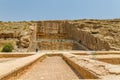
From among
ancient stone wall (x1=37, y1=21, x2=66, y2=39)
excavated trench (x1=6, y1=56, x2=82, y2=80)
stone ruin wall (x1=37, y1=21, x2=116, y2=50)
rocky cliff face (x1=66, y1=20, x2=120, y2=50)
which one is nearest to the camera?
excavated trench (x1=6, y1=56, x2=82, y2=80)

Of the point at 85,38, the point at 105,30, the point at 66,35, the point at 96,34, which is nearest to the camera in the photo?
the point at 96,34

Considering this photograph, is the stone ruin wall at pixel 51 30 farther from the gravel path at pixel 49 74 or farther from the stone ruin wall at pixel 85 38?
the gravel path at pixel 49 74

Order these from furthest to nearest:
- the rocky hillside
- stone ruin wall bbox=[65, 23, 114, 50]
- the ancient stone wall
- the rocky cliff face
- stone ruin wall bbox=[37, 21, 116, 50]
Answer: the ancient stone wall
stone ruin wall bbox=[37, 21, 116, 50]
the rocky hillside
stone ruin wall bbox=[65, 23, 114, 50]
the rocky cliff face

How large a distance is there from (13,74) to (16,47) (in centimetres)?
2462

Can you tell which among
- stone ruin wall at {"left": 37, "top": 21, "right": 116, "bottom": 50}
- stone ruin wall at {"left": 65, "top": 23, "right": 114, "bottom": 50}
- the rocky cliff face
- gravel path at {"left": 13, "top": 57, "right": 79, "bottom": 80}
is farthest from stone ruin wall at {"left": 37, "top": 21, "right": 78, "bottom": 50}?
gravel path at {"left": 13, "top": 57, "right": 79, "bottom": 80}

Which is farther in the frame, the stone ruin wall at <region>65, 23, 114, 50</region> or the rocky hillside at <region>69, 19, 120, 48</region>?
the rocky hillside at <region>69, 19, 120, 48</region>

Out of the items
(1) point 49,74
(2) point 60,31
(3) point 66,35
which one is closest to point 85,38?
(3) point 66,35

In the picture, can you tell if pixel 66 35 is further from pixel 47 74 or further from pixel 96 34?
pixel 47 74

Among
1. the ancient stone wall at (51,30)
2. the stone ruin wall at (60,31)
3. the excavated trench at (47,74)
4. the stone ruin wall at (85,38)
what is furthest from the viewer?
the ancient stone wall at (51,30)

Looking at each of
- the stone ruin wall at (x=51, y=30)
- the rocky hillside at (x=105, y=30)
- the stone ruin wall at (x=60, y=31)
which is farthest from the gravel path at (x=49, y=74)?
the stone ruin wall at (x=51, y=30)

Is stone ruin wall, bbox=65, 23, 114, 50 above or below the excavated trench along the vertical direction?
below

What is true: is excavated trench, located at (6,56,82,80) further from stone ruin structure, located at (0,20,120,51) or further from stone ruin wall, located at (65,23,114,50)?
stone ruin wall, located at (65,23,114,50)

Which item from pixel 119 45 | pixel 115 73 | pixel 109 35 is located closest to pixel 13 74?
pixel 115 73

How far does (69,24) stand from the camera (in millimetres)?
43375
